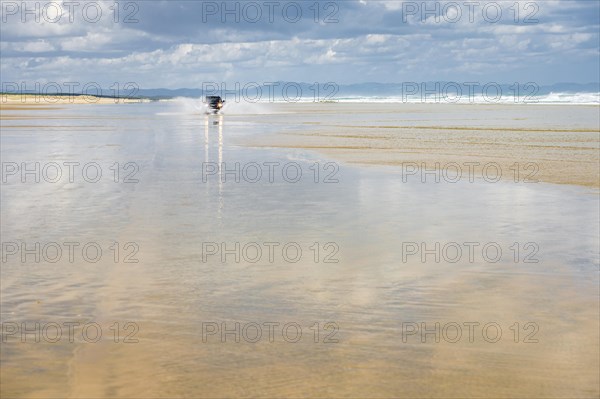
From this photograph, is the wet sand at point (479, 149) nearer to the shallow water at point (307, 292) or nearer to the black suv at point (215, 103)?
the shallow water at point (307, 292)

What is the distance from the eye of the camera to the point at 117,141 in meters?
39.2

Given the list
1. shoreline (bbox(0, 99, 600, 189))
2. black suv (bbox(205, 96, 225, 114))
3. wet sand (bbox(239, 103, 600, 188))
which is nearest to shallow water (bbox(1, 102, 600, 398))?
shoreline (bbox(0, 99, 600, 189))

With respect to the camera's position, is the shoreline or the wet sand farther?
the wet sand

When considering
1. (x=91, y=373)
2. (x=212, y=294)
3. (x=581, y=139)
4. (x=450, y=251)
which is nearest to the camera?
(x=91, y=373)

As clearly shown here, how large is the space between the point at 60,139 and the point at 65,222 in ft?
89.5

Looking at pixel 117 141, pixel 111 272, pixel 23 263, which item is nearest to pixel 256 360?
pixel 111 272

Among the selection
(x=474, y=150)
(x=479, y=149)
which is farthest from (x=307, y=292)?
(x=479, y=149)

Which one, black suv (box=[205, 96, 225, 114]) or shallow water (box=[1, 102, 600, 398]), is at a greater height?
black suv (box=[205, 96, 225, 114])

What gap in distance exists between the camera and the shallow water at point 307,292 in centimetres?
670

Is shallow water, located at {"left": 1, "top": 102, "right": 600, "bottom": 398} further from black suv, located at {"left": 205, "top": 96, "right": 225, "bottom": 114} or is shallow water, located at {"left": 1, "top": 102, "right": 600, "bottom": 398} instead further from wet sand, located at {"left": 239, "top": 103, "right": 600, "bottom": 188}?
black suv, located at {"left": 205, "top": 96, "right": 225, "bottom": 114}

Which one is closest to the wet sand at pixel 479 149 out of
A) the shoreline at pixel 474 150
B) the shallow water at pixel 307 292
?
the shoreline at pixel 474 150

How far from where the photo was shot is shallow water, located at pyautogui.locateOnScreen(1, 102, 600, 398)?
22.0ft

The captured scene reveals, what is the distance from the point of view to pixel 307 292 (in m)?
9.54

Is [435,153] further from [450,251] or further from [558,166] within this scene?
[450,251]
